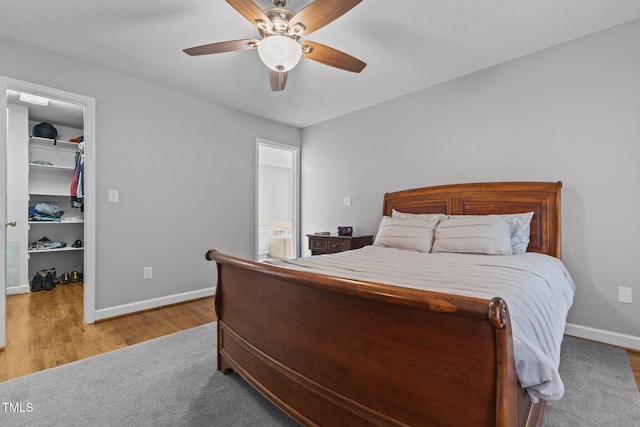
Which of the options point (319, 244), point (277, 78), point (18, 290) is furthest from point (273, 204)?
point (277, 78)

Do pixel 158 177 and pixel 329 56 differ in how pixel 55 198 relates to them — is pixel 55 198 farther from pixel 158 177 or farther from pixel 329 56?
pixel 329 56

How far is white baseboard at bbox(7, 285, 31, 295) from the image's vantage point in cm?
373

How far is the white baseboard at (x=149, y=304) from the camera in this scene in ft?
9.37

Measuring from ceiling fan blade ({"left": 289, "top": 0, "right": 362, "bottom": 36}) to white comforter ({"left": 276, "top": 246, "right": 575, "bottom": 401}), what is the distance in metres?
1.46

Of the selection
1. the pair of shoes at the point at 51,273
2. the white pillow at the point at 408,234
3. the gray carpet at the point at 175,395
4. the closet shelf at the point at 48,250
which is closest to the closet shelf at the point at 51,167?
the closet shelf at the point at 48,250

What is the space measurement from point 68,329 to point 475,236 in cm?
367

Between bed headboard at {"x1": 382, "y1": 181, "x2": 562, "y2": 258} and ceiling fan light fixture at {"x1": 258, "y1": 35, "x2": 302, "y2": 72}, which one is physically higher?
ceiling fan light fixture at {"x1": 258, "y1": 35, "x2": 302, "y2": 72}

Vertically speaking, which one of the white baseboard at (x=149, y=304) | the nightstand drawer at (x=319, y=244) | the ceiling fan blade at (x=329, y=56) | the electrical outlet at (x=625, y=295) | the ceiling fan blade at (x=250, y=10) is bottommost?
the white baseboard at (x=149, y=304)

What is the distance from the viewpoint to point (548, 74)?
8.38 ft

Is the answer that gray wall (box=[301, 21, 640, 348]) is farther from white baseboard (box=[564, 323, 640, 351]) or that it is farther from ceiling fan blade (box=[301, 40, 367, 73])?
ceiling fan blade (box=[301, 40, 367, 73])

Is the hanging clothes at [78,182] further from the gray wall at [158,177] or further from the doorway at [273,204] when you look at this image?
the doorway at [273,204]

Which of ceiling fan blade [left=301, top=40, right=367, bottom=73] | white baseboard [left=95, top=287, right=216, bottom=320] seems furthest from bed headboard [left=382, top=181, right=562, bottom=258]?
white baseboard [left=95, top=287, right=216, bottom=320]

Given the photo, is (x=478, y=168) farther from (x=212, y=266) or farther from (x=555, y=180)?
(x=212, y=266)

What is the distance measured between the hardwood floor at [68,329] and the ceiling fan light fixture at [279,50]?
2.40 metres
